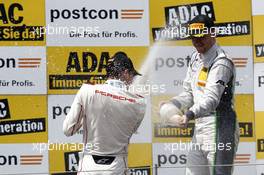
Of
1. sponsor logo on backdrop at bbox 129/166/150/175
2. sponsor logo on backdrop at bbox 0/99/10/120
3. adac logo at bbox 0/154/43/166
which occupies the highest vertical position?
sponsor logo on backdrop at bbox 0/99/10/120

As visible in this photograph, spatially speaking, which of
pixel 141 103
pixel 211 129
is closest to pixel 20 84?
pixel 141 103

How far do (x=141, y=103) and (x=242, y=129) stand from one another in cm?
104

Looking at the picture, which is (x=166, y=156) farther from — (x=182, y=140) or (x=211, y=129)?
(x=211, y=129)

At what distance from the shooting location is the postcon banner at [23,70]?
4.45 metres

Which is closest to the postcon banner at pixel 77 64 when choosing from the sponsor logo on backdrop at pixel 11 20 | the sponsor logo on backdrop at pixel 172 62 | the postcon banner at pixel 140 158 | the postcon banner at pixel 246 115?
the sponsor logo on backdrop at pixel 172 62

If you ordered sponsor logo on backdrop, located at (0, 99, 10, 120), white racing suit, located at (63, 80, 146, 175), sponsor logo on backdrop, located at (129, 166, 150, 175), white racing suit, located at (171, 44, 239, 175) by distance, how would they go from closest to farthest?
white racing suit, located at (63, 80, 146, 175) → white racing suit, located at (171, 44, 239, 175) → sponsor logo on backdrop, located at (0, 99, 10, 120) → sponsor logo on backdrop, located at (129, 166, 150, 175)

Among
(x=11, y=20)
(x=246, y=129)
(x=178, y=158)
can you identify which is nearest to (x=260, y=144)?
(x=246, y=129)

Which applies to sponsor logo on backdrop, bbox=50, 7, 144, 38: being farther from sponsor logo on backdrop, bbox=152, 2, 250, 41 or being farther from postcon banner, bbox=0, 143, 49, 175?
postcon banner, bbox=0, 143, 49, 175

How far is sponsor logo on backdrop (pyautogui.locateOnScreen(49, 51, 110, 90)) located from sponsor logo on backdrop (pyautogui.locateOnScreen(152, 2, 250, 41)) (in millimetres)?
415

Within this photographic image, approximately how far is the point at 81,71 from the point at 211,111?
3.08ft

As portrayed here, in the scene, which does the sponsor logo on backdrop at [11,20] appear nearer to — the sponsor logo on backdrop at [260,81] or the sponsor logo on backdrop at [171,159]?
the sponsor logo on backdrop at [171,159]

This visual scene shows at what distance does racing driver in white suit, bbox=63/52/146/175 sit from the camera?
3.71 m

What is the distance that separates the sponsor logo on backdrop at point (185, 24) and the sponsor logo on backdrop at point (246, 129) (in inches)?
24.3

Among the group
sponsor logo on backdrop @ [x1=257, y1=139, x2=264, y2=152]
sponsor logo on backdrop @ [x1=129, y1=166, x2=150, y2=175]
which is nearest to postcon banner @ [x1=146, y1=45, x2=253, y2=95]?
sponsor logo on backdrop @ [x1=257, y1=139, x2=264, y2=152]
